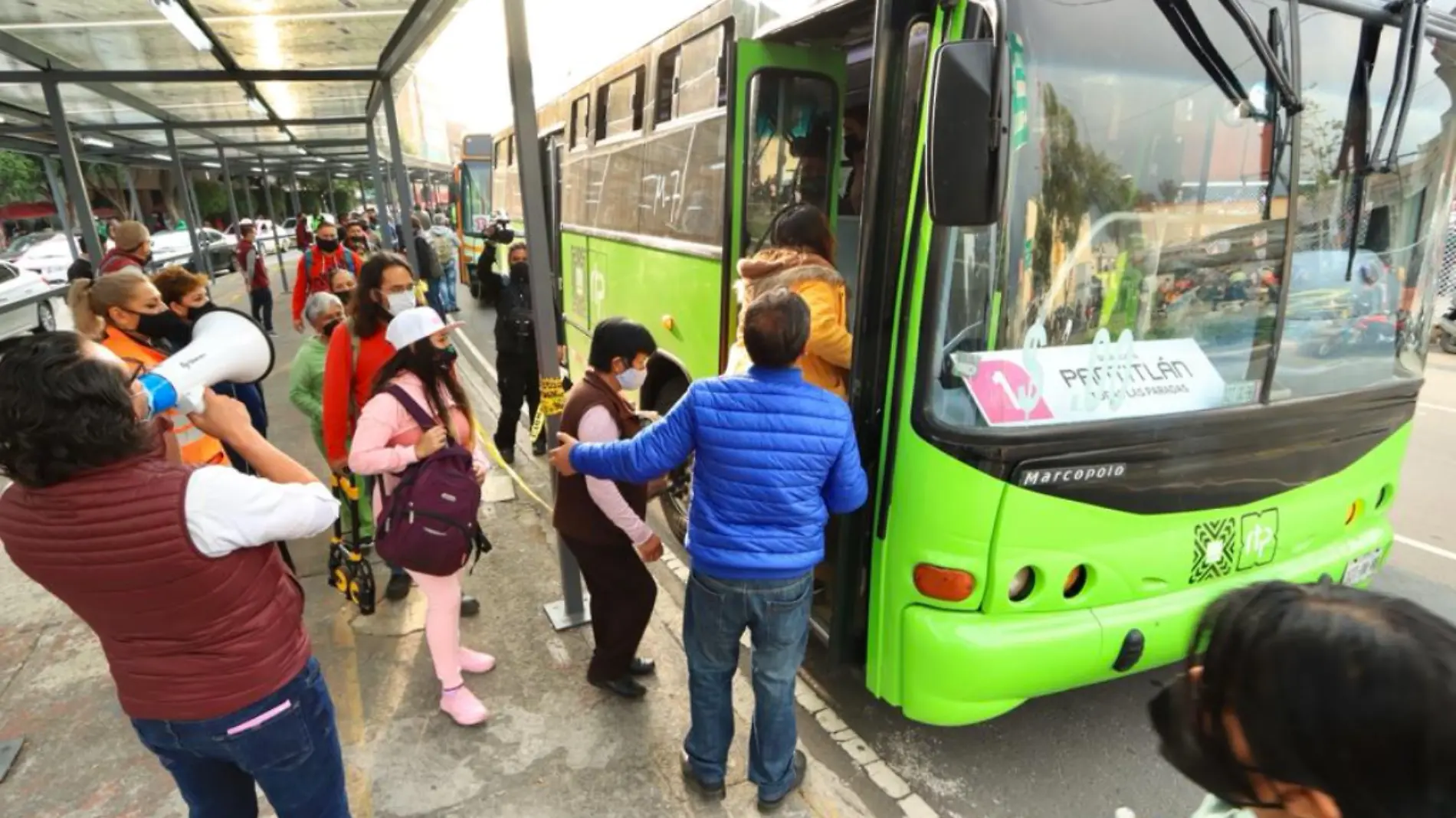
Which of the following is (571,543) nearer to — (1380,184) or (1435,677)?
(1435,677)

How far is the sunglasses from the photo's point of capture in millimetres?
923

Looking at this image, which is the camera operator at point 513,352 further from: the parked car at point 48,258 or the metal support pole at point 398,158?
the parked car at point 48,258

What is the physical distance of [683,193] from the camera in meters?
4.39

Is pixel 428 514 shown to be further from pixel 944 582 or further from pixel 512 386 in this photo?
pixel 512 386

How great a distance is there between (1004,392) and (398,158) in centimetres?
807

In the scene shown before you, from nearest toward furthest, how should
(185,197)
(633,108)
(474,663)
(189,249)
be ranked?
(474,663)
(633,108)
(185,197)
(189,249)

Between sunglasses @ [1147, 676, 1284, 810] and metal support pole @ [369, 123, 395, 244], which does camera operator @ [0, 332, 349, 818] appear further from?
metal support pole @ [369, 123, 395, 244]

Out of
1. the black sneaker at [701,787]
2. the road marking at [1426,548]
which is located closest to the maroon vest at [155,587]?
the black sneaker at [701,787]

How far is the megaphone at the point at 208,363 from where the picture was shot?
179cm

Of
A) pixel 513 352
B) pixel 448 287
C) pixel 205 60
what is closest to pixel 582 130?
pixel 513 352

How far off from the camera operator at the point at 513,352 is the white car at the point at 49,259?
15663 millimetres

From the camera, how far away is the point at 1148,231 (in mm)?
2572

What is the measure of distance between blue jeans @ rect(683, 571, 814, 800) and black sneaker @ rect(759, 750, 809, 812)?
2 centimetres

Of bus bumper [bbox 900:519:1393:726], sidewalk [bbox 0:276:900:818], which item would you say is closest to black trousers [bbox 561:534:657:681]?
sidewalk [bbox 0:276:900:818]
